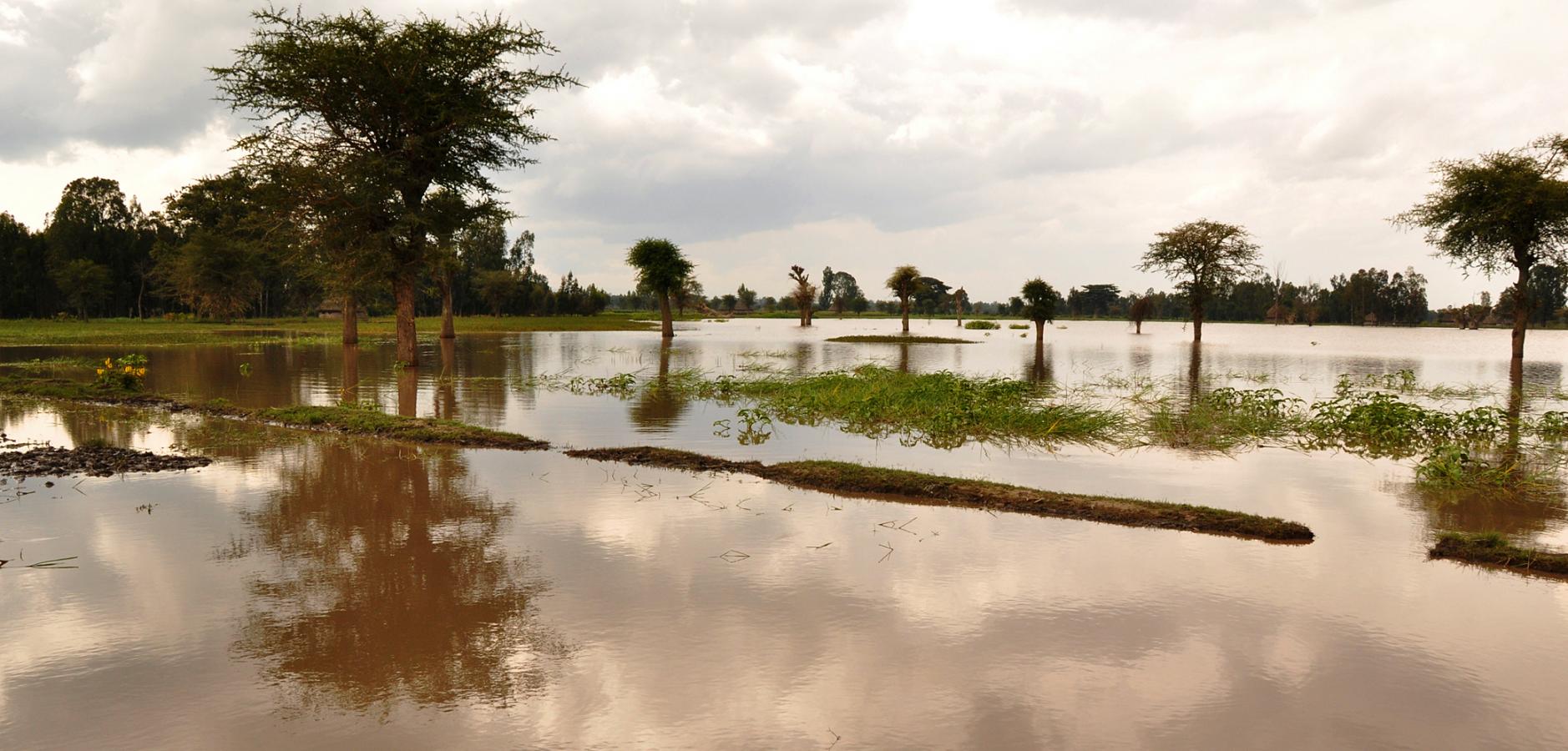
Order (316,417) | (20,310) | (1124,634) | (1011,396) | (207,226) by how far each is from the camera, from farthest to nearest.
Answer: (20,310)
(207,226)
(1011,396)
(316,417)
(1124,634)

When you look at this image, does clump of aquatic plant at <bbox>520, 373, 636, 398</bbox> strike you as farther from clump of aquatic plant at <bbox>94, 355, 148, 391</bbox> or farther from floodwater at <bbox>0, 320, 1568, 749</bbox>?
floodwater at <bbox>0, 320, 1568, 749</bbox>

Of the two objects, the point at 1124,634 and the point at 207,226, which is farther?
the point at 207,226

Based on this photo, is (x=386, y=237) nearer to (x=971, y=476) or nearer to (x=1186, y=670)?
(x=971, y=476)

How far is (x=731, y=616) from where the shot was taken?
7.04 metres

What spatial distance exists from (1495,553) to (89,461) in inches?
752

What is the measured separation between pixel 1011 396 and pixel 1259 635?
14.5 m

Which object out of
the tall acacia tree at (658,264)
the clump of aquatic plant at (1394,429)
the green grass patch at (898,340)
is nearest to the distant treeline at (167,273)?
the tall acacia tree at (658,264)

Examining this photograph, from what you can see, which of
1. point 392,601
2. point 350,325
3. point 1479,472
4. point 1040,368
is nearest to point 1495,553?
point 1479,472

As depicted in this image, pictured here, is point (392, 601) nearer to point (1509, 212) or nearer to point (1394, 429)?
point (1394, 429)

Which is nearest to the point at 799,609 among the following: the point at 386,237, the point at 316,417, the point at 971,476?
the point at 971,476

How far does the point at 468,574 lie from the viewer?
8.05m

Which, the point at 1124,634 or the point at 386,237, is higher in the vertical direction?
the point at 386,237

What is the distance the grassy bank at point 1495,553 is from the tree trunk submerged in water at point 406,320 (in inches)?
1203

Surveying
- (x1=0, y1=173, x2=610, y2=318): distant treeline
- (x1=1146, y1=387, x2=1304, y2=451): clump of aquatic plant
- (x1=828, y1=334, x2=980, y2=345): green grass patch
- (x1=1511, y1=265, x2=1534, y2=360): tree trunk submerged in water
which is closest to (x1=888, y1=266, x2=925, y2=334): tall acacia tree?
(x1=828, y1=334, x2=980, y2=345): green grass patch
